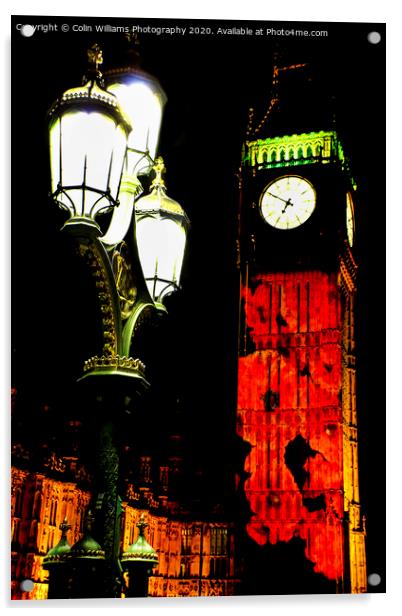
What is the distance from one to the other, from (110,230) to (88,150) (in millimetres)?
474

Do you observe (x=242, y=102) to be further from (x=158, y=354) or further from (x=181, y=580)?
(x=181, y=580)

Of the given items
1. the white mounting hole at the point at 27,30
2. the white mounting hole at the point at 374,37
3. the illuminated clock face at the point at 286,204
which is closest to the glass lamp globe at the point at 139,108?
the white mounting hole at the point at 27,30

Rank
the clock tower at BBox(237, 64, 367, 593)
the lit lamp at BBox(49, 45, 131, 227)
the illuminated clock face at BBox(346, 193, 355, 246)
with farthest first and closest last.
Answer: the illuminated clock face at BBox(346, 193, 355, 246), the clock tower at BBox(237, 64, 367, 593), the lit lamp at BBox(49, 45, 131, 227)

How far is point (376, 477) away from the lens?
5434mm

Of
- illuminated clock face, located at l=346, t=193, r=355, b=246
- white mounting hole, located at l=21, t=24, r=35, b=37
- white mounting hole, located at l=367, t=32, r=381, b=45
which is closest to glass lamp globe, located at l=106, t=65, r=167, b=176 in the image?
white mounting hole, located at l=21, t=24, r=35, b=37

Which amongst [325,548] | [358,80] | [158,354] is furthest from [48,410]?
[358,80]

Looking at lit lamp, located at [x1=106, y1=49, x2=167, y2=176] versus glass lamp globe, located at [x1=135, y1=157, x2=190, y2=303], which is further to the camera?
glass lamp globe, located at [x1=135, y1=157, x2=190, y2=303]

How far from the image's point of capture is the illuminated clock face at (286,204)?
24.8ft

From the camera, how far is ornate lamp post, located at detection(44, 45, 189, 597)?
360 cm

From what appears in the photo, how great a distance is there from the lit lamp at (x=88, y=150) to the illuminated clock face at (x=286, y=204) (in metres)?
3.75

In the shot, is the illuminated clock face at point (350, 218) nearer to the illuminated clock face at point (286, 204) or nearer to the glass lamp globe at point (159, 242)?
the illuminated clock face at point (286, 204)

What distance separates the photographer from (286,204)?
25.2 ft

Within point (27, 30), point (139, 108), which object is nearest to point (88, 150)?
point (139, 108)

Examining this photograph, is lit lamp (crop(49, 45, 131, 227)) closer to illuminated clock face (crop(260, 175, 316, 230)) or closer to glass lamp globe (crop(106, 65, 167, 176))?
glass lamp globe (crop(106, 65, 167, 176))
